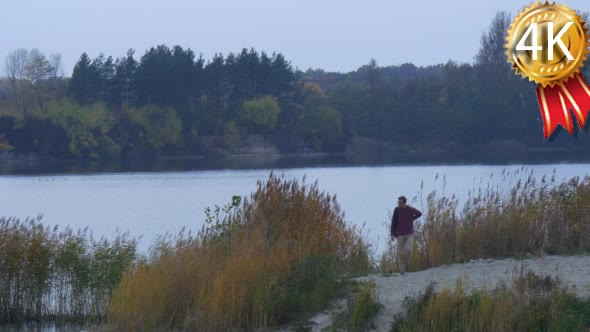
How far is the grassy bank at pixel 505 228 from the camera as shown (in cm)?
1622

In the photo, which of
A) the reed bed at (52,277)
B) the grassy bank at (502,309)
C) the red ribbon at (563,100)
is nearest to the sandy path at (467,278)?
the grassy bank at (502,309)

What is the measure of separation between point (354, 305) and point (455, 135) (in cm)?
8421

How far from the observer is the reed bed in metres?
16.3

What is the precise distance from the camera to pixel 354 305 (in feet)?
41.9

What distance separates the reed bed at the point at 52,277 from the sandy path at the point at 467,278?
4.77 metres

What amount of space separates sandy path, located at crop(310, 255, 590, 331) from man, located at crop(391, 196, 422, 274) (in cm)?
58

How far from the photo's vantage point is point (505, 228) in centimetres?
1627

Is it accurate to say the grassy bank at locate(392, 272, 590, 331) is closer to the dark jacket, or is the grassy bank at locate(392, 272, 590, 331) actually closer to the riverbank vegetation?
the riverbank vegetation

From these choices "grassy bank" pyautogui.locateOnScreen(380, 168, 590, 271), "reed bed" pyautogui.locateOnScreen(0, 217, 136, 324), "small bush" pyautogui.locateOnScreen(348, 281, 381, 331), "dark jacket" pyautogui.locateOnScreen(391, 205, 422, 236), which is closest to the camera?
"small bush" pyautogui.locateOnScreen(348, 281, 381, 331)

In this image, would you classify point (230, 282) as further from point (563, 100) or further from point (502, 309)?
point (563, 100)

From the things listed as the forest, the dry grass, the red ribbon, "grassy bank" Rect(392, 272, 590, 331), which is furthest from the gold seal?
the forest

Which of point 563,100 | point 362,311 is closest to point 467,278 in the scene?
point 362,311

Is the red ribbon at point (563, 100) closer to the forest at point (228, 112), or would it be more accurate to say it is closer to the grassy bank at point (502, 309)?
the grassy bank at point (502, 309)

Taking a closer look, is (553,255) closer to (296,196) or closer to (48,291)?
(296,196)
